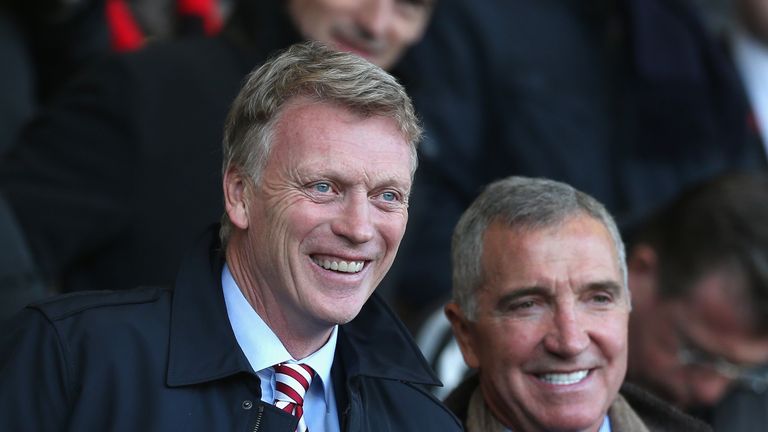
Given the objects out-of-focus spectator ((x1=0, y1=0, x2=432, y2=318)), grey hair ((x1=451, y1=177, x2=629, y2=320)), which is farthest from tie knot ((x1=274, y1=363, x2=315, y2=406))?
out-of-focus spectator ((x1=0, y1=0, x2=432, y2=318))

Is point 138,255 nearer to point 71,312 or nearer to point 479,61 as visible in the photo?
point 71,312

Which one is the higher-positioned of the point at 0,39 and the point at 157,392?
the point at 0,39

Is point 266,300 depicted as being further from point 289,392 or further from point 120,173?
point 120,173

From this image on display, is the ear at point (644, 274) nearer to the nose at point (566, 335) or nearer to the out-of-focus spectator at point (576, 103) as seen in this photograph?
the out-of-focus spectator at point (576, 103)

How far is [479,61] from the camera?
571cm

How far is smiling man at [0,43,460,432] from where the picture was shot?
275cm

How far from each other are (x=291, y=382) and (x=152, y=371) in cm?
29

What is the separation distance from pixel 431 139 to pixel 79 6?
1.39 m

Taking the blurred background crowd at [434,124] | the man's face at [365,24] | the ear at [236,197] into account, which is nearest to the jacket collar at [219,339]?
the ear at [236,197]

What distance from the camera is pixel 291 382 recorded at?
291 cm

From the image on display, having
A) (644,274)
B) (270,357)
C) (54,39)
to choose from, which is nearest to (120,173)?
(54,39)

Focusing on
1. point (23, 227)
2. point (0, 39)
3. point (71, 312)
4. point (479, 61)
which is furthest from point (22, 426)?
point (479, 61)

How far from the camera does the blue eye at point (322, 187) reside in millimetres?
2848

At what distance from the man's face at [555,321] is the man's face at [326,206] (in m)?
0.38
